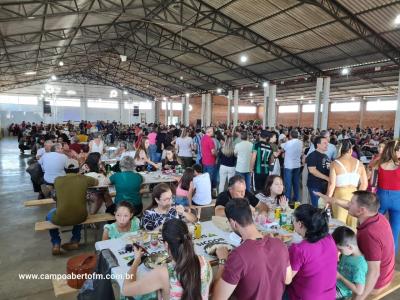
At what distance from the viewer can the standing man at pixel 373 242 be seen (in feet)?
6.63

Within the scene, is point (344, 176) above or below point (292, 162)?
above

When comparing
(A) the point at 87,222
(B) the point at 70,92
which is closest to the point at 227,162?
(A) the point at 87,222

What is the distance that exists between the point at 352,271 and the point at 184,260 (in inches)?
52.0

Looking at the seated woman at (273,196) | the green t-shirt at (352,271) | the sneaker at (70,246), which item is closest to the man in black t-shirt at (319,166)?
the seated woman at (273,196)

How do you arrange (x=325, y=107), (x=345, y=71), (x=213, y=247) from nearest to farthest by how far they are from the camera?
(x=213, y=247), (x=345, y=71), (x=325, y=107)

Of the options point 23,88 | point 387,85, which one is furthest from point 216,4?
point 23,88

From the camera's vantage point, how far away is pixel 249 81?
16969mm

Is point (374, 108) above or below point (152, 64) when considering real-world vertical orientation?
below

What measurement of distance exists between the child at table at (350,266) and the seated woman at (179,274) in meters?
1.02

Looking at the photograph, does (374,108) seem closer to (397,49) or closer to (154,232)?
(397,49)

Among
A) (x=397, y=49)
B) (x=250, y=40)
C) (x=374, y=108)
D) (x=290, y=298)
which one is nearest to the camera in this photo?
(x=290, y=298)

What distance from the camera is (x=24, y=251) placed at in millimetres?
3629

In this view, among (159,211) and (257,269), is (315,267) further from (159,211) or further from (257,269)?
(159,211)

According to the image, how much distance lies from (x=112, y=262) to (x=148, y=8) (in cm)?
937
